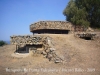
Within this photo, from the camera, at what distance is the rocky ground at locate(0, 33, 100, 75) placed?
774cm

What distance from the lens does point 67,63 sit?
872 cm

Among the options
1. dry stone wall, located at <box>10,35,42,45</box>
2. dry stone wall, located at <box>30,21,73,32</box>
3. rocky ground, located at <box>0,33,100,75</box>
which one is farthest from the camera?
dry stone wall, located at <box>30,21,73,32</box>

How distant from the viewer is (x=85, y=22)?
17656mm

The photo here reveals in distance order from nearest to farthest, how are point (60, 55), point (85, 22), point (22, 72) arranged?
point (22, 72), point (60, 55), point (85, 22)

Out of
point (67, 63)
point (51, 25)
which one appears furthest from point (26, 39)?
point (67, 63)

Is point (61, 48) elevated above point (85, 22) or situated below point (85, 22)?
below

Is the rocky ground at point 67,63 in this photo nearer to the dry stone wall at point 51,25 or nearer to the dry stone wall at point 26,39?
the dry stone wall at point 26,39

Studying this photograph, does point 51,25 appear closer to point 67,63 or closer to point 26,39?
point 26,39

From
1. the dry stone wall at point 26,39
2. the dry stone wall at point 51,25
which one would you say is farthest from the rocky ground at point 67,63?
the dry stone wall at point 51,25

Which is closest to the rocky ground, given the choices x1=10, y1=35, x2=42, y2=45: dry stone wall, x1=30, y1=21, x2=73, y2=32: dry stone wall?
x1=10, y1=35, x2=42, y2=45: dry stone wall

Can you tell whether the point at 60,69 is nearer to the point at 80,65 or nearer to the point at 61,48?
the point at 80,65

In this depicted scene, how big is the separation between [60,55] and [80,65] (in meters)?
1.75

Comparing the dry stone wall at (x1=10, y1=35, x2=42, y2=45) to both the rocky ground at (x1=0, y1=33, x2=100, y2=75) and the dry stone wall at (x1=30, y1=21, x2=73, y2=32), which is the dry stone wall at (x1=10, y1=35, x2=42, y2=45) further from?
the dry stone wall at (x1=30, y1=21, x2=73, y2=32)

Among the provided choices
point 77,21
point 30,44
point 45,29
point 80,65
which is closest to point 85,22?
point 77,21
